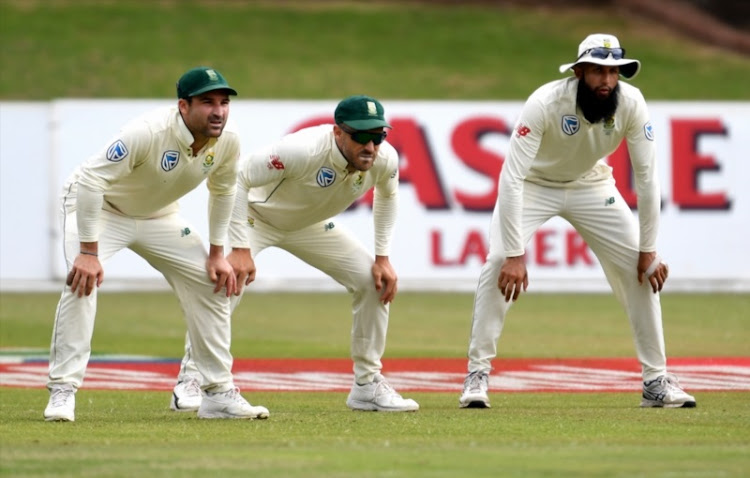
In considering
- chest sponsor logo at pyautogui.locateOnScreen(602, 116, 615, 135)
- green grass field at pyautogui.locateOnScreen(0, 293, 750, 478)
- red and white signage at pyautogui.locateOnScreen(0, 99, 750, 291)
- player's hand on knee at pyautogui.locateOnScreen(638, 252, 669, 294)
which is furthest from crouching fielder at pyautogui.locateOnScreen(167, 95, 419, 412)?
red and white signage at pyautogui.locateOnScreen(0, 99, 750, 291)

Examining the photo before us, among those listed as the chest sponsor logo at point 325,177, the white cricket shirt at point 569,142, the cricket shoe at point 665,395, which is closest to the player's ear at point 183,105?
the chest sponsor logo at point 325,177

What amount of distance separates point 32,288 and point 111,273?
47.3 inches

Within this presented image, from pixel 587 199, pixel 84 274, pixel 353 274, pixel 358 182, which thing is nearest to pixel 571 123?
pixel 587 199

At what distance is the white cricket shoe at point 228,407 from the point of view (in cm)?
932

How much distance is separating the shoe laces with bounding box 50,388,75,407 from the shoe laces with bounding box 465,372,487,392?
2.47 meters

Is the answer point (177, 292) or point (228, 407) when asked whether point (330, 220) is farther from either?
point (228, 407)

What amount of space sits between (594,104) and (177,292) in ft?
9.13

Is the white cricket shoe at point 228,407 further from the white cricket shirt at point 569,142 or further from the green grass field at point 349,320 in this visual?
the white cricket shirt at point 569,142

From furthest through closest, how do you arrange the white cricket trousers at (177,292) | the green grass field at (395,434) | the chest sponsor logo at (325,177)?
the chest sponsor logo at (325,177), the white cricket trousers at (177,292), the green grass field at (395,434)

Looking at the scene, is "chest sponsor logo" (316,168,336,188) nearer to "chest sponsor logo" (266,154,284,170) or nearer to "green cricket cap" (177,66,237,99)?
→ "chest sponsor logo" (266,154,284,170)

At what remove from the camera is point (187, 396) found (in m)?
10.1

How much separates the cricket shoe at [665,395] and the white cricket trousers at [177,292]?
8.69ft

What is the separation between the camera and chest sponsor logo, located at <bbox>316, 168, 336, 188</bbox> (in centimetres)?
992

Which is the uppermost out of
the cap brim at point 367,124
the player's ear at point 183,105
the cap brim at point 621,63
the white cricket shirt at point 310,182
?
the cap brim at point 621,63
